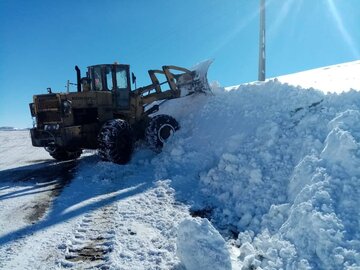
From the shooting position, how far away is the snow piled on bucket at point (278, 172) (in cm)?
472

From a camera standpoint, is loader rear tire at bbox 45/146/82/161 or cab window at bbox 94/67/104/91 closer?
cab window at bbox 94/67/104/91

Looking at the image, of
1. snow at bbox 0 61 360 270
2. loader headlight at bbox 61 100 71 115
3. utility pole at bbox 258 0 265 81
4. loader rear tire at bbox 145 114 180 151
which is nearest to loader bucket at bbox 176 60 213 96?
loader rear tire at bbox 145 114 180 151

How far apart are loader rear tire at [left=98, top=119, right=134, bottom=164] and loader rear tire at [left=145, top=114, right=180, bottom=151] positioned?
2.86ft

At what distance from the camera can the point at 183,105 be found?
13.9m

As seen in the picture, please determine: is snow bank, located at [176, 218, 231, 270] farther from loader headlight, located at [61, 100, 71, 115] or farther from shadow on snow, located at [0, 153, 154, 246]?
loader headlight, located at [61, 100, 71, 115]

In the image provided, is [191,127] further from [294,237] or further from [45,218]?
[294,237]

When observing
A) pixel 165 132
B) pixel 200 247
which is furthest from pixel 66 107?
pixel 200 247

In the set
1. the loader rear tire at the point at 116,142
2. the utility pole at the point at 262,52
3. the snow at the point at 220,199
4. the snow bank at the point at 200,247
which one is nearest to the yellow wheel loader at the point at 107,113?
the loader rear tire at the point at 116,142

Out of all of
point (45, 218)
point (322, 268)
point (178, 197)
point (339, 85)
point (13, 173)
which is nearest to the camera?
point (322, 268)

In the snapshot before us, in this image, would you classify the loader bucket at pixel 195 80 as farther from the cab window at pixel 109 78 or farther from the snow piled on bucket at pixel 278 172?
the cab window at pixel 109 78

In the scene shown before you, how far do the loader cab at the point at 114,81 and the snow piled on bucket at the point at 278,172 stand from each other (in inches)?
85.6

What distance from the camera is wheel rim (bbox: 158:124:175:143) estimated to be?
11.5 metres

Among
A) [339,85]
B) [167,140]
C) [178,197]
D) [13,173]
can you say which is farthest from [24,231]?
[339,85]

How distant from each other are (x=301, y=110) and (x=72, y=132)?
5.99 m
